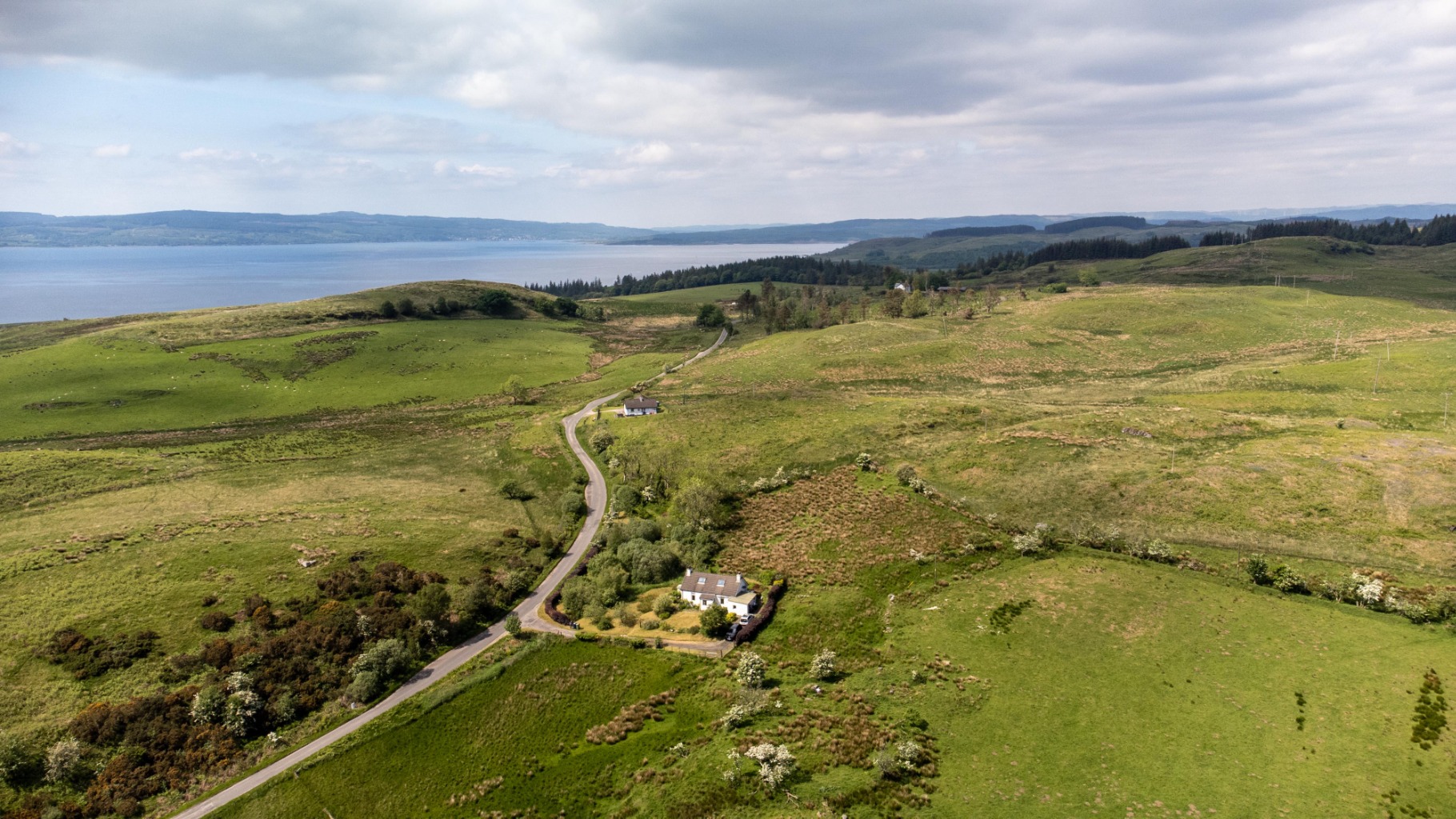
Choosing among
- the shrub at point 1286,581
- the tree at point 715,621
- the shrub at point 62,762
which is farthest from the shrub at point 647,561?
the shrub at point 1286,581

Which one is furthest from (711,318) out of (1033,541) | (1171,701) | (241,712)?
(1171,701)

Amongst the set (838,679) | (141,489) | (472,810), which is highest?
(141,489)

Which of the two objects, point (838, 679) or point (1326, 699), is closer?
point (1326, 699)

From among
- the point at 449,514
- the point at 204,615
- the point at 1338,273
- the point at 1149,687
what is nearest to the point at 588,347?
the point at 449,514

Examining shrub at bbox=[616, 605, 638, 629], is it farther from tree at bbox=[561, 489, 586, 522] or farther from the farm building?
the farm building

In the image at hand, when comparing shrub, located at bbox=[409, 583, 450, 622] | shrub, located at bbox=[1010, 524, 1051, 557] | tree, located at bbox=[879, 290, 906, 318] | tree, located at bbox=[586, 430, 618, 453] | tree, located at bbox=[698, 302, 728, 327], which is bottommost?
shrub, located at bbox=[409, 583, 450, 622]

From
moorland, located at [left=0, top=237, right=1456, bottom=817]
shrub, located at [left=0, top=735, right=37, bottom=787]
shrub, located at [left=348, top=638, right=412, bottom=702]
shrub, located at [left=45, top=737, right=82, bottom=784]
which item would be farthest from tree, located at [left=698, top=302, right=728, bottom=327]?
shrub, located at [left=0, top=735, right=37, bottom=787]

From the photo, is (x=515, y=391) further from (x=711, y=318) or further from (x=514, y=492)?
(x=711, y=318)

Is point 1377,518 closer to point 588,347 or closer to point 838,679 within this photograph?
point 838,679

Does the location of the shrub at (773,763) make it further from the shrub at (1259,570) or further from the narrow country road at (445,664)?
the shrub at (1259,570)
